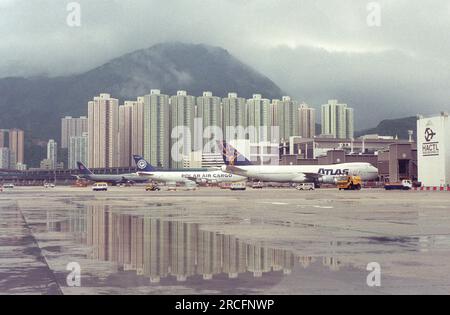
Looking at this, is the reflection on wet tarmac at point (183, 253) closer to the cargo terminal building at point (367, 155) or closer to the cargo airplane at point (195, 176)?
the cargo terminal building at point (367, 155)

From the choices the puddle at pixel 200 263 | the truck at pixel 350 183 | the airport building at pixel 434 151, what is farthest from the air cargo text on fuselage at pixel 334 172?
the puddle at pixel 200 263

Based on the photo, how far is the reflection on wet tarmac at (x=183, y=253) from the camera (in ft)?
32.7

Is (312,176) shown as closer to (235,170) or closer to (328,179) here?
(328,179)

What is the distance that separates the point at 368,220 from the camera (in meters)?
22.5

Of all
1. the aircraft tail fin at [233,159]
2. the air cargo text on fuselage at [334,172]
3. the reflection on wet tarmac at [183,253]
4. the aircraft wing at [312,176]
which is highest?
the aircraft tail fin at [233,159]

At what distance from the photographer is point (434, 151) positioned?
87.8 metres

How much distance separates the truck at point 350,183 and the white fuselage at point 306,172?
13627mm

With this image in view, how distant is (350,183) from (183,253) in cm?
7282

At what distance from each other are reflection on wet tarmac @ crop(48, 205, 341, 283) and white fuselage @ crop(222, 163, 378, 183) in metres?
83.1

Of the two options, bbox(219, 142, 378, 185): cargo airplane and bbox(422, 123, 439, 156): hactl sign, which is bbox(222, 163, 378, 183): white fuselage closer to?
bbox(219, 142, 378, 185): cargo airplane

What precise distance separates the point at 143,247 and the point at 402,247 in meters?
6.60

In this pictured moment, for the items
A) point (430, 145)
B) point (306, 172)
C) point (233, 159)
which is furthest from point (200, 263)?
point (233, 159)

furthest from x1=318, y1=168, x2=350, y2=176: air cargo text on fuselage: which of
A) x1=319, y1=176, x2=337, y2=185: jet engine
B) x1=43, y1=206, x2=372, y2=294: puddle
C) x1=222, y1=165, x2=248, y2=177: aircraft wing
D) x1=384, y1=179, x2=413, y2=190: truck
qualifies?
x1=43, y1=206, x2=372, y2=294: puddle
